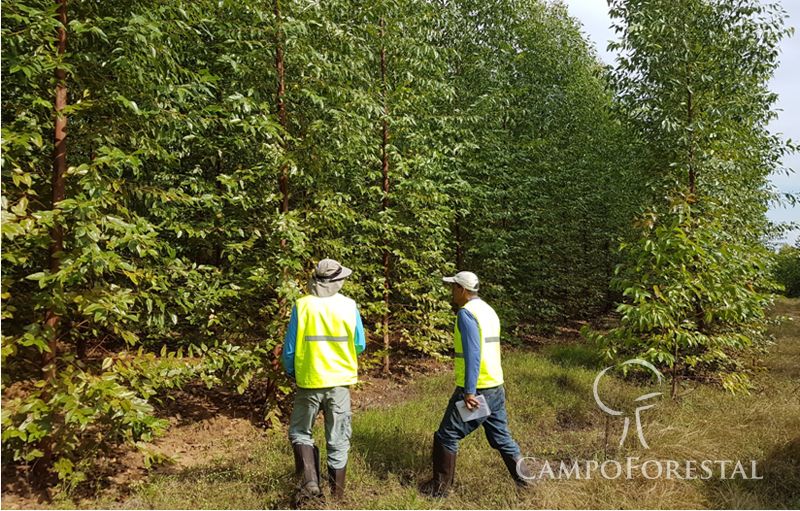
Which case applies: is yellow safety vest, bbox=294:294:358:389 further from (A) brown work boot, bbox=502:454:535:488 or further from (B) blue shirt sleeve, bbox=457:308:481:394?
(A) brown work boot, bbox=502:454:535:488

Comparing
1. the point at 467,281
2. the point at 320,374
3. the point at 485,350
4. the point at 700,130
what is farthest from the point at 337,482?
the point at 700,130

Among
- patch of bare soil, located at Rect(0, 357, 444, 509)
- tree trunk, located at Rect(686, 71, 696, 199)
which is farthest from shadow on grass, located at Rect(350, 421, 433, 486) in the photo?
tree trunk, located at Rect(686, 71, 696, 199)

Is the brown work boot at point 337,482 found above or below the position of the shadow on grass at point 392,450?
above

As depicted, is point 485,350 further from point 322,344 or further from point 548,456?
point 548,456

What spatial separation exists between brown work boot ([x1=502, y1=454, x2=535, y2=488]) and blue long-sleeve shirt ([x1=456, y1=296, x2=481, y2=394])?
2.61 ft

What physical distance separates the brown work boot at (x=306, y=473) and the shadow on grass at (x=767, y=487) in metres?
3.46

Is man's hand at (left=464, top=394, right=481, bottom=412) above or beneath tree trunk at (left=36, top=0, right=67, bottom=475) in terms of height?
beneath

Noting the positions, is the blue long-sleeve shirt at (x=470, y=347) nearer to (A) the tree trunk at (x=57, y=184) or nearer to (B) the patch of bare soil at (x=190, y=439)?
(B) the patch of bare soil at (x=190, y=439)

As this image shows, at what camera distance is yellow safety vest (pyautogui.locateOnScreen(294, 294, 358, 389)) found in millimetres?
4000

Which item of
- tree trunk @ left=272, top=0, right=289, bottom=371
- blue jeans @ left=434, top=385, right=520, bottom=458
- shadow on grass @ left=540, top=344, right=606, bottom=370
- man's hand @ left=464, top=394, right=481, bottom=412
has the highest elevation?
tree trunk @ left=272, top=0, right=289, bottom=371

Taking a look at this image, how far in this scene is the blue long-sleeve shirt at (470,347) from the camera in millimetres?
4047

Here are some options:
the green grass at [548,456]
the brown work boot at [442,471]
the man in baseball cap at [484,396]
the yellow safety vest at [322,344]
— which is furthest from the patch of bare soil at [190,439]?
the man in baseball cap at [484,396]

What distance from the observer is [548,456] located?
5.14m

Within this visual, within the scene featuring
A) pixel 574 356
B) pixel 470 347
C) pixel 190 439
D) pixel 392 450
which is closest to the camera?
pixel 470 347
